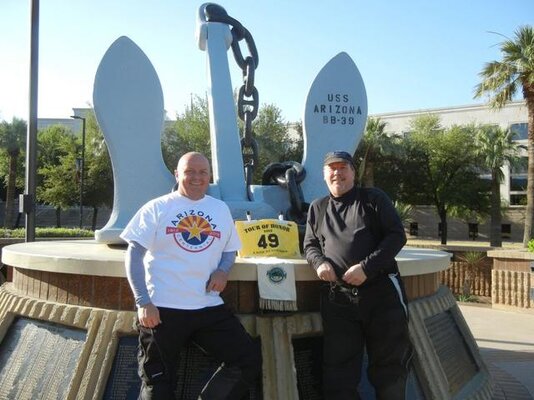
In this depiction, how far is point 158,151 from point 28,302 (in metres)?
1.80

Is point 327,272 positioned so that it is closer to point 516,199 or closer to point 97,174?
point 97,174

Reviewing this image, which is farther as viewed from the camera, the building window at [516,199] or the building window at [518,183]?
the building window at [516,199]

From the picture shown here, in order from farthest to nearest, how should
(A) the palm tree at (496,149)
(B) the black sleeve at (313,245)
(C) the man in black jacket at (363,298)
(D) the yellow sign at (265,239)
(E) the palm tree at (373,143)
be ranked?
(A) the palm tree at (496,149), (E) the palm tree at (373,143), (D) the yellow sign at (265,239), (B) the black sleeve at (313,245), (C) the man in black jacket at (363,298)

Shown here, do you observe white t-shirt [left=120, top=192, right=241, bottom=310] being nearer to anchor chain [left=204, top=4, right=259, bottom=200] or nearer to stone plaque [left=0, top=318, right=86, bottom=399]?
stone plaque [left=0, top=318, right=86, bottom=399]

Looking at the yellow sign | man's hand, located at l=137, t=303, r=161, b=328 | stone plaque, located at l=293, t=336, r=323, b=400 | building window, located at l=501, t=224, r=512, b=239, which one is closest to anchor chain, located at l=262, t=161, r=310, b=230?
the yellow sign

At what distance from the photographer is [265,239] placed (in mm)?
3381

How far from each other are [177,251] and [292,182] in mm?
2727

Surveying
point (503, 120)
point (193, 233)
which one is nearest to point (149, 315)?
point (193, 233)

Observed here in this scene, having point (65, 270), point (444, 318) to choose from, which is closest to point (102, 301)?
point (65, 270)

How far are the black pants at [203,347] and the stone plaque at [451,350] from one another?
1468mm

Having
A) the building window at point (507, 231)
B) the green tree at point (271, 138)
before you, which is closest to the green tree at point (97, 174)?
the green tree at point (271, 138)

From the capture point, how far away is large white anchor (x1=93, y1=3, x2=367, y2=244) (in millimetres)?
4605

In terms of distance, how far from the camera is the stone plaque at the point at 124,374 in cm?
287

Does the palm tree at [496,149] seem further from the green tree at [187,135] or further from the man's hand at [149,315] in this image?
the man's hand at [149,315]
